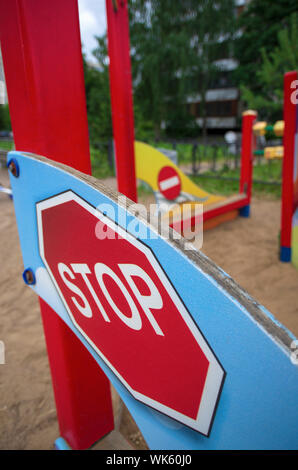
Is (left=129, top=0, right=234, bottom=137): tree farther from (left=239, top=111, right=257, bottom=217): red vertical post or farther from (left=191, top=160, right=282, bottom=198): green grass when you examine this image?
(left=239, top=111, right=257, bottom=217): red vertical post

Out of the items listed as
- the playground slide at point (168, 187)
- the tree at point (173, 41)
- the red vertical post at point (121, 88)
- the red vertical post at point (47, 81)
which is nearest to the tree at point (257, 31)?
the tree at point (173, 41)

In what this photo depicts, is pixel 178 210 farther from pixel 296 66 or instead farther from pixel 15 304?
pixel 296 66

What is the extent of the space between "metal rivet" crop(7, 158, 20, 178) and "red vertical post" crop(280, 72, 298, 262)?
6.89 feet

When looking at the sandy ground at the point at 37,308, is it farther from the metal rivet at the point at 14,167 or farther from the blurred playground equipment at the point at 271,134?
the blurred playground equipment at the point at 271,134

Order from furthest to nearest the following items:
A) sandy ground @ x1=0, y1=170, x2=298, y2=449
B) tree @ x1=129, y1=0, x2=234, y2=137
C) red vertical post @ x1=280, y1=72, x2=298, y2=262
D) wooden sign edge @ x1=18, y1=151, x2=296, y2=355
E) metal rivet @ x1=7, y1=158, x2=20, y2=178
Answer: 1. tree @ x1=129, y1=0, x2=234, y2=137
2. red vertical post @ x1=280, y1=72, x2=298, y2=262
3. sandy ground @ x1=0, y1=170, x2=298, y2=449
4. metal rivet @ x1=7, y1=158, x2=20, y2=178
5. wooden sign edge @ x1=18, y1=151, x2=296, y2=355

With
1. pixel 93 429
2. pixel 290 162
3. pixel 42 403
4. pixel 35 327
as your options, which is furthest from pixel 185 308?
pixel 290 162

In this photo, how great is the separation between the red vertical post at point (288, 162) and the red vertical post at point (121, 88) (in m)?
1.48

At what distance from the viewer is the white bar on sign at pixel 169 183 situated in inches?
120

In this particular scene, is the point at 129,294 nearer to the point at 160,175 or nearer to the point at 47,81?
→ the point at 47,81

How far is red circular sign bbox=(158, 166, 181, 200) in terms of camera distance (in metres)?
3.05

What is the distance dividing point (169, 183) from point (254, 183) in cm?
267

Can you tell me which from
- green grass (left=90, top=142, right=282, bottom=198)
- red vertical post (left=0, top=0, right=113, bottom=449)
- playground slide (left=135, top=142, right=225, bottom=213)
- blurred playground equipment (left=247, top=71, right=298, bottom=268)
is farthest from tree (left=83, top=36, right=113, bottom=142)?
red vertical post (left=0, top=0, right=113, bottom=449)

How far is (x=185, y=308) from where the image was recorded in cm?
37
